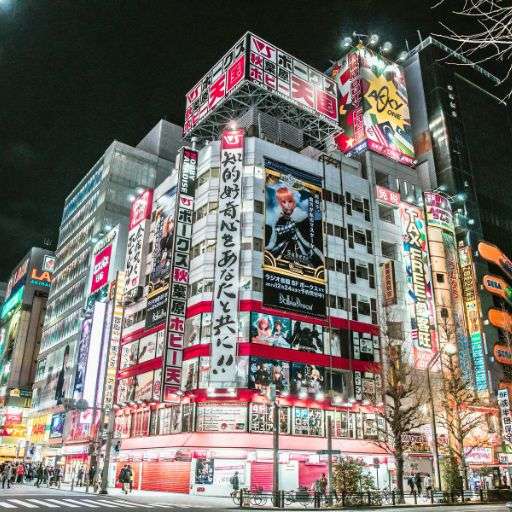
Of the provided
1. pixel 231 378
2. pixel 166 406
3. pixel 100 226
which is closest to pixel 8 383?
pixel 100 226

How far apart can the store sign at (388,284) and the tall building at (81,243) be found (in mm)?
31788

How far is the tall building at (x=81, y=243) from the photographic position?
225ft

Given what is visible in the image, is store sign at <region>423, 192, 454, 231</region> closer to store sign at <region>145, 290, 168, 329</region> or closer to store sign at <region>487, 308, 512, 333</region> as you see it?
store sign at <region>487, 308, 512, 333</region>

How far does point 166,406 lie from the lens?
136 ft

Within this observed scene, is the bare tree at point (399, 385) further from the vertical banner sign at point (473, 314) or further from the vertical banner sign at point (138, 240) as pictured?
the vertical banner sign at point (138, 240)

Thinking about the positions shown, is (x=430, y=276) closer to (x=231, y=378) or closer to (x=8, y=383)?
(x=231, y=378)

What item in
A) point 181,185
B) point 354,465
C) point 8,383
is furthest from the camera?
point 8,383

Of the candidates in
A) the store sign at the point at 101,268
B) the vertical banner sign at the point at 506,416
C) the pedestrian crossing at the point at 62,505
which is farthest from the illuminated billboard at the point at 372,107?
the pedestrian crossing at the point at 62,505

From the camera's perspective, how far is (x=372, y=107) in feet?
201

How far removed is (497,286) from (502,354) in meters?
8.18

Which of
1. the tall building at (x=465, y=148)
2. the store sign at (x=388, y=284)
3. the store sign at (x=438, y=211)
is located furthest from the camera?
the tall building at (x=465, y=148)

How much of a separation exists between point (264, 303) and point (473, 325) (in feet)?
83.1

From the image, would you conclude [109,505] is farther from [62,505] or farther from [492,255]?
[492,255]

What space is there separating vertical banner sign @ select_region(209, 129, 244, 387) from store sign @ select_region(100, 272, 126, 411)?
48.2ft
